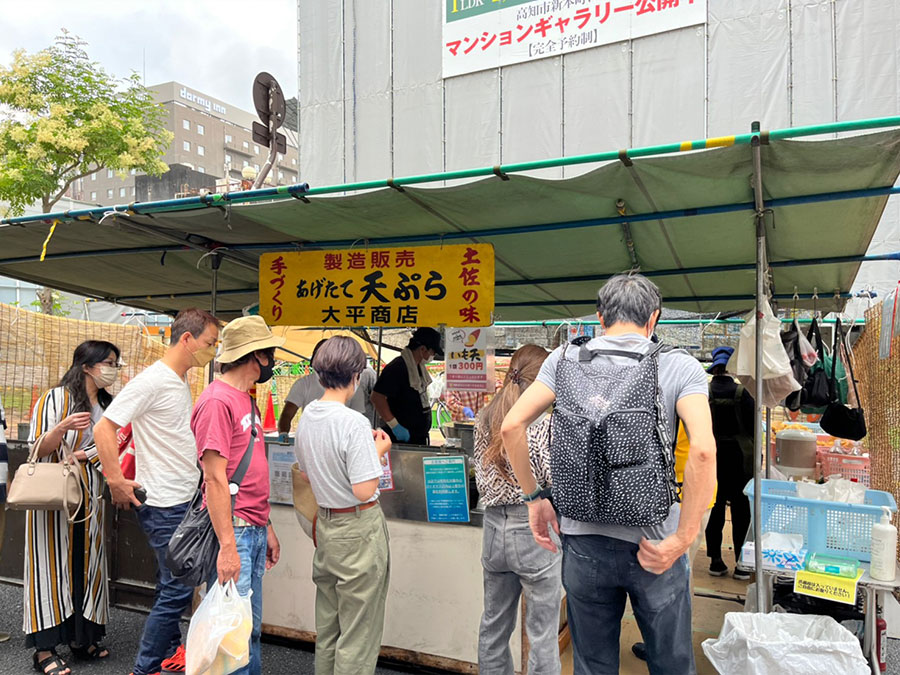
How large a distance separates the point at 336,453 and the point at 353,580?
592 millimetres

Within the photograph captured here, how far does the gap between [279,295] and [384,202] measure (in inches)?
62.3

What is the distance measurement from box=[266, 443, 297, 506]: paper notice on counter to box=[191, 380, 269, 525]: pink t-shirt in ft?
3.73

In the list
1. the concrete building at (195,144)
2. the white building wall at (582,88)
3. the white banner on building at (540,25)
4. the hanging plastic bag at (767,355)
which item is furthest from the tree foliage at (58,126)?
the concrete building at (195,144)

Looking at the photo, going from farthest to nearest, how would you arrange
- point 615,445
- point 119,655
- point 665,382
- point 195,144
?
point 195,144 < point 119,655 < point 665,382 < point 615,445

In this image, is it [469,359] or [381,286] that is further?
[469,359]

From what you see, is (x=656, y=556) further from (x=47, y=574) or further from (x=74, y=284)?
(x=74, y=284)

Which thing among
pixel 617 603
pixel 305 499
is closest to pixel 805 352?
pixel 617 603

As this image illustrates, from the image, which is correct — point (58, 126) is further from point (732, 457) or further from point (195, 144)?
point (195, 144)

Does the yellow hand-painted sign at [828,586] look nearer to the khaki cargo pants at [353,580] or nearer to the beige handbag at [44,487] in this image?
the khaki cargo pants at [353,580]

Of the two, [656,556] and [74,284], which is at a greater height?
[74,284]

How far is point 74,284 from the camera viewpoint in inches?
242

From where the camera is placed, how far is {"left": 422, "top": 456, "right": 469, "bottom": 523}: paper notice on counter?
3627mm

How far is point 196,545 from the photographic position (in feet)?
9.07

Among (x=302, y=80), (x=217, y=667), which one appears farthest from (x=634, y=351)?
(x=302, y=80)
